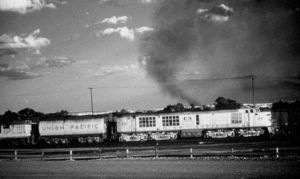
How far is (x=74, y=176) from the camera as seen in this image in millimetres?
18125

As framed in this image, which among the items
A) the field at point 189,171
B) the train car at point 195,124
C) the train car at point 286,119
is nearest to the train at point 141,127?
the train car at point 195,124

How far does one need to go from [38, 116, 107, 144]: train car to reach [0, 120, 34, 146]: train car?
2562 millimetres

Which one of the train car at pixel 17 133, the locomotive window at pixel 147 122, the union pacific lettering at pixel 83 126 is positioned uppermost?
the locomotive window at pixel 147 122

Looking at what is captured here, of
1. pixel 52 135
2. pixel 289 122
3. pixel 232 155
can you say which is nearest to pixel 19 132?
pixel 52 135

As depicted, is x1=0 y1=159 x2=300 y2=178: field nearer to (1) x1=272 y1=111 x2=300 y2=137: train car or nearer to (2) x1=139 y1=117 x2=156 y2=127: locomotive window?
(2) x1=139 y1=117 x2=156 y2=127: locomotive window

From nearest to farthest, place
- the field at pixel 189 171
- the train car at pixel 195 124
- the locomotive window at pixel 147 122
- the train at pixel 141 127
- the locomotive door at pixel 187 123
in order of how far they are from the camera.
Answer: the field at pixel 189 171, the train car at pixel 195 124, the train at pixel 141 127, the locomotive door at pixel 187 123, the locomotive window at pixel 147 122

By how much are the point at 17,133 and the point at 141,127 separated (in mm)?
20582

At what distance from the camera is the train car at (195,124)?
42781mm

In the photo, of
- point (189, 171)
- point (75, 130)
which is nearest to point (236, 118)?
point (75, 130)

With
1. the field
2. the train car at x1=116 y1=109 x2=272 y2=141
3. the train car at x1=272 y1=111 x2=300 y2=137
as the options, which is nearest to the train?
the train car at x1=116 y1=109 x2=272 y2=141

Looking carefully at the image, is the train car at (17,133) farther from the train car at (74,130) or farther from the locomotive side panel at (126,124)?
the locomotive side panel at (126,124)

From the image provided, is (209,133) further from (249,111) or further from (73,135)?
(73,135)

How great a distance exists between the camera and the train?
141 feet

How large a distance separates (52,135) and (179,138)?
19301 mm
